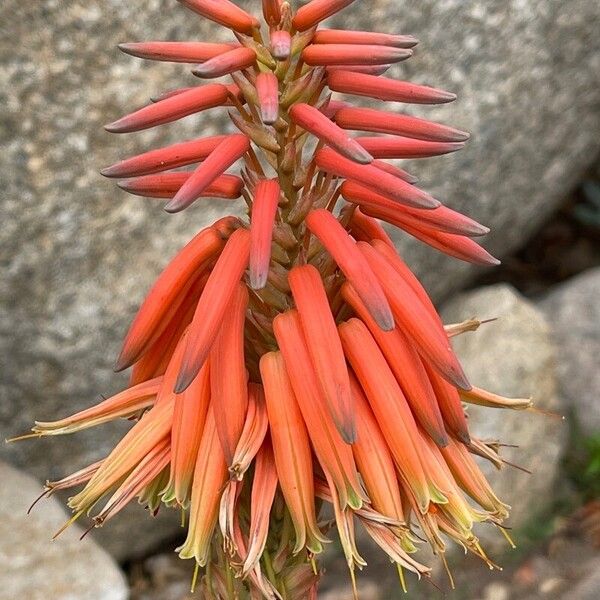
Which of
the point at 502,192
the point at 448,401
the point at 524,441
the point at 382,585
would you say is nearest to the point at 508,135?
the point at 502,192

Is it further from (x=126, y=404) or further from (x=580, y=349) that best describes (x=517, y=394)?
(x=126, y=404)

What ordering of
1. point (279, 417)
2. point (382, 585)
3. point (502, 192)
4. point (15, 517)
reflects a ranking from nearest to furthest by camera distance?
point (279, 417), point (15, 517), point (382, 585), point (502, 192)

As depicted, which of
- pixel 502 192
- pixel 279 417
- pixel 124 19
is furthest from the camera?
pixel 502 192

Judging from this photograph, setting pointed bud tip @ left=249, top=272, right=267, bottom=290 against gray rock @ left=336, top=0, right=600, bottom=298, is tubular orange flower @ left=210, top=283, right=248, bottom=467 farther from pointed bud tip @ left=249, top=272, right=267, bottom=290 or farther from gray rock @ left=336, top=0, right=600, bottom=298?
gray rock @ left=336, top=0, right=600, bottom=298

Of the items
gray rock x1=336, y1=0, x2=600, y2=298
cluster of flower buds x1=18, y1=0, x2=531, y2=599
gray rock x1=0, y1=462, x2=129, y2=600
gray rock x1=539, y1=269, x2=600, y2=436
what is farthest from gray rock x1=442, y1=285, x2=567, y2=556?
cluster of flower buds x1=18, y1=0, x2=531, y2=599

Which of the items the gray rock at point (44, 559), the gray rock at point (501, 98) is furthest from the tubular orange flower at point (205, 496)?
the gray rock at point (501, 98)

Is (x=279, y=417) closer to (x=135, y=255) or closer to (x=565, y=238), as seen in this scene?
(x=135, y=255)

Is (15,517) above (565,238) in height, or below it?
below

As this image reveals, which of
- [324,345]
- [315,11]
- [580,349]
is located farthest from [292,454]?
[580,349]
